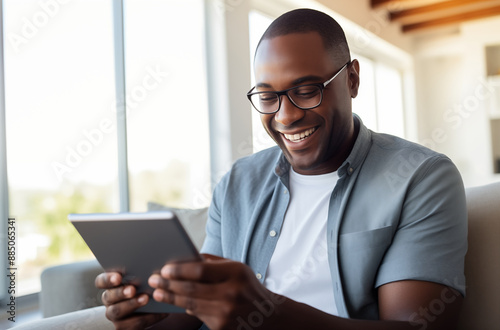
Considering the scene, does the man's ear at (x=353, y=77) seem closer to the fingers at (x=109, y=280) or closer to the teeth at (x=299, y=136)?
the teeth at (x=299, y=136)

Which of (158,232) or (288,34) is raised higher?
(288,34)

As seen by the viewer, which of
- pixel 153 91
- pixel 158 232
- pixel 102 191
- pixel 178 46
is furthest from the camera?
pixel 178 46

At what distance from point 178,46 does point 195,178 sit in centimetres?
82

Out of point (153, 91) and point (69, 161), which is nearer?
point (69, 161)

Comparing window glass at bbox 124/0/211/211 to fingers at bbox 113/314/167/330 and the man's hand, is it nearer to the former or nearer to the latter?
fingers at bbox 113/314/167/330

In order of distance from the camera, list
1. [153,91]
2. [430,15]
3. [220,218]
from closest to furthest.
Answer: [220,218] → [153,91] → [430,15]

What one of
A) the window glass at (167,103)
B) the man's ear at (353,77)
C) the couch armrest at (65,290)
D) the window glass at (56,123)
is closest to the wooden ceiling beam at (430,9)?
the window glass at (167,103)

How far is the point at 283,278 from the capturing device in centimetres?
126

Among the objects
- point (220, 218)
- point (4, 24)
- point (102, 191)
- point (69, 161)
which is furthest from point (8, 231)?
point (220, 218)

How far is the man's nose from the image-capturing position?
124cm

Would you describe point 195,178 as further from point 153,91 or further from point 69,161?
point 69,161

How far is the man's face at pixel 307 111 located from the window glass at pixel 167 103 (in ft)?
4.86

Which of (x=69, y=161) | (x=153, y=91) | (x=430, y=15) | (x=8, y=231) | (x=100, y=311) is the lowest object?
(x=100, y=311)

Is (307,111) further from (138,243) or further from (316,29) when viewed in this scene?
(138,243)
